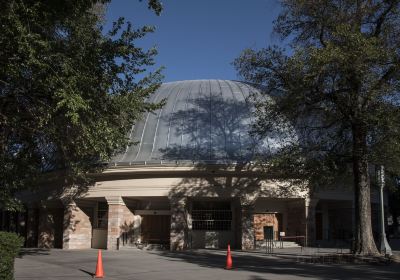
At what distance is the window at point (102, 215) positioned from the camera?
108 feet

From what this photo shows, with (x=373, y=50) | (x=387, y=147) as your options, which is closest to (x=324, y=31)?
(x=373, y=50)

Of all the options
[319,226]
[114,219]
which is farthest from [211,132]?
[319,226]

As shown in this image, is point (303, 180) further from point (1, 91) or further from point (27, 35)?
point (27, 35)

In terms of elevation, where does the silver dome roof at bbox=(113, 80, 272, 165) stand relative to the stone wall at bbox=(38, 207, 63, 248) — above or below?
above

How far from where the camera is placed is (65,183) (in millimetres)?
32062

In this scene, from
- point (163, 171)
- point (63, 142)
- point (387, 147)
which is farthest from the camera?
point (163, 171)

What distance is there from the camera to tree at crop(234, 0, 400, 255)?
1867cm

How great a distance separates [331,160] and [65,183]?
17795 mm

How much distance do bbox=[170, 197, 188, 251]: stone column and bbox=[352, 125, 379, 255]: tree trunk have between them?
35.6 ft

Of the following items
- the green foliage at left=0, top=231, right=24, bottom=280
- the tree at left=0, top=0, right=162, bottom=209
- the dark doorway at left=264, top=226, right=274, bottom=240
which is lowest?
the dark doorway at left=264, top=226, right=274, bottom=240

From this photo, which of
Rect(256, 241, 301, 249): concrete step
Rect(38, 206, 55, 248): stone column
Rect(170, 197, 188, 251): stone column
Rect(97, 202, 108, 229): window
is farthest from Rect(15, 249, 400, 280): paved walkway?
Rect(38, 206, 55, 248): stone column

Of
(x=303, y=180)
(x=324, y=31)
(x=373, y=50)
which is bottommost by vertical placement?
(x=303, y=180)

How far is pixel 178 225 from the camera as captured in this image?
95.5ft

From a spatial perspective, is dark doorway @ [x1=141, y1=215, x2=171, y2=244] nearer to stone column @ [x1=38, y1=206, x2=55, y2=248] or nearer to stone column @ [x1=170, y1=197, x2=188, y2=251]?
stone column @ [x1=170, y1=197, x2=188, y2=251]
